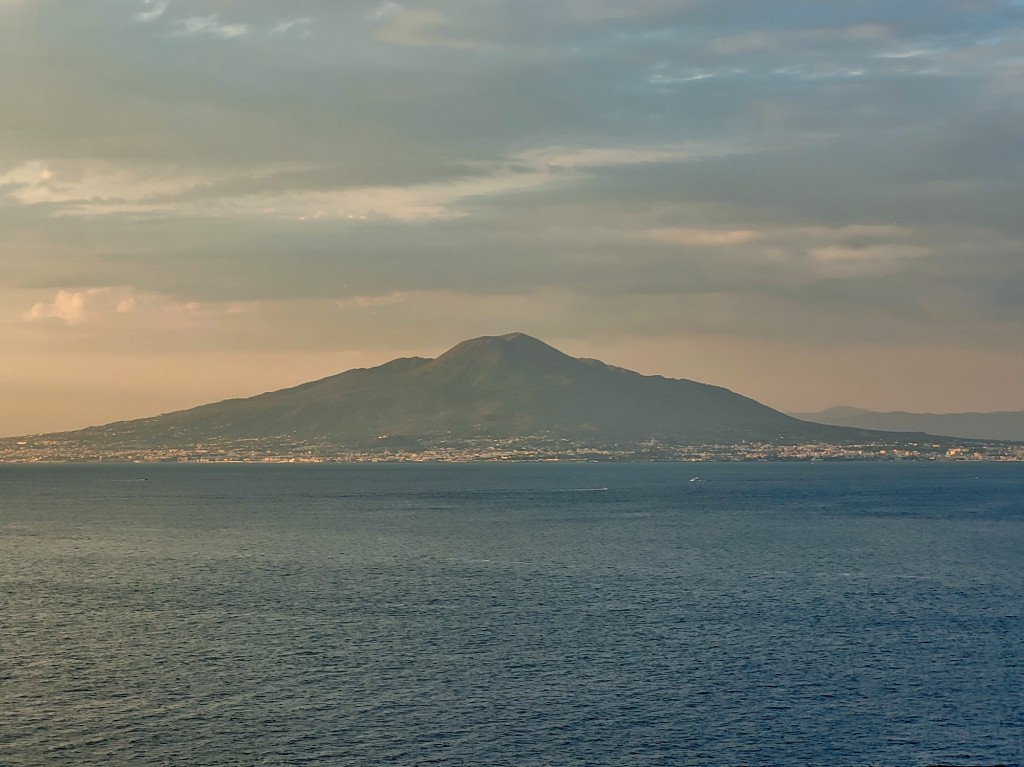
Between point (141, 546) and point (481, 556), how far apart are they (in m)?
57.9

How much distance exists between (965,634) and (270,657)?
5966cm

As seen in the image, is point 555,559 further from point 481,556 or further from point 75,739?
point 75,739

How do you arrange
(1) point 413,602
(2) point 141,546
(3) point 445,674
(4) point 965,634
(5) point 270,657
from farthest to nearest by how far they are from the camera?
(2) point 141,546, (1) point 413,602, (4) point 965,634, (5) point 270,657, (3) point 445,674

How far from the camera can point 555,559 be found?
6216 inches

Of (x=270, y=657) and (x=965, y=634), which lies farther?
(x=965, y=634)

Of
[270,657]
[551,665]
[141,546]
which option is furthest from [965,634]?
[141,546]

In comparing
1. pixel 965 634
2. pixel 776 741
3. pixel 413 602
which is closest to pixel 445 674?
pixel 776 741

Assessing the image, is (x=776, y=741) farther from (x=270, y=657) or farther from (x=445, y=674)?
(x=270, y=657)

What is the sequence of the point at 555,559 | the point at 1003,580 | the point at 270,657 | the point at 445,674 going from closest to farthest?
the point at 445,674 → the point at 270,657 → the point at 1003,580 → the point at 555,559

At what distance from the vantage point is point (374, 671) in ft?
274

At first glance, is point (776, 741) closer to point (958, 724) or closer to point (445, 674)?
point (958, 724)

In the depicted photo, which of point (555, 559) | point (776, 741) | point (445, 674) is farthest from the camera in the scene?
point (555, 559)

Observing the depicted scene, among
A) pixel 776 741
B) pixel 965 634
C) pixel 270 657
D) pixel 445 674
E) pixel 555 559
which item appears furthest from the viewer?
pixel 555 559

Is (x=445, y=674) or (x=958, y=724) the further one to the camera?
(x=445, y=674)
